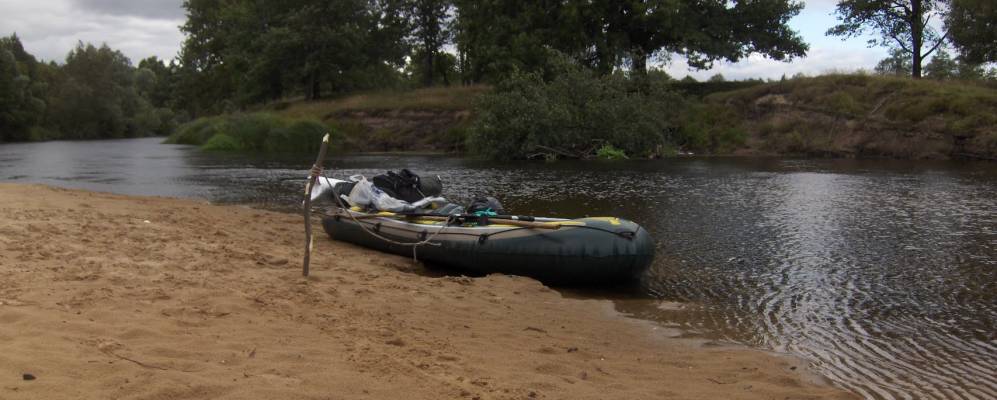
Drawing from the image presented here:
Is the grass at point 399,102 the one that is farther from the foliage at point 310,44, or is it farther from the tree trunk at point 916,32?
the tree trunk at point 916,32

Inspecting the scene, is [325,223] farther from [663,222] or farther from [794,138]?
[794,138]

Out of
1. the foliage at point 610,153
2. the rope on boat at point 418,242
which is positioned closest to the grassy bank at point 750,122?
the foliage at point 610,153

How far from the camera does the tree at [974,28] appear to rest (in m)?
30.2

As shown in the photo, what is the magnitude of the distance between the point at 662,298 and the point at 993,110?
83.6 ft

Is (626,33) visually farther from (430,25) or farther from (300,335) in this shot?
(300,335)

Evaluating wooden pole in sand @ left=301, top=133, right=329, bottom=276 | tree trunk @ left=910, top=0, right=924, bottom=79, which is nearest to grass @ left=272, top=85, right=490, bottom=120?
tree trunk @ left=910, top=0, right=924, bottom=79

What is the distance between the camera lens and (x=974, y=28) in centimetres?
3106

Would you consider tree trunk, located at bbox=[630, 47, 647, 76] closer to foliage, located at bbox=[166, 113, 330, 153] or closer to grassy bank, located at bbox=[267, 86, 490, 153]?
grassy bank, located at bbox=[267, 86, 490, 153]

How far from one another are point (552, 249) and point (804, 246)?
4305mm

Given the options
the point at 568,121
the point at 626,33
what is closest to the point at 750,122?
the point at 626,33

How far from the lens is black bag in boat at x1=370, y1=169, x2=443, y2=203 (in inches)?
414

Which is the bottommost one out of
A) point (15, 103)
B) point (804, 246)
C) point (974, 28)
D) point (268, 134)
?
point (804, 246)

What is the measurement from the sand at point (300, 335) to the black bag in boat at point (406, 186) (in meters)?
2.56

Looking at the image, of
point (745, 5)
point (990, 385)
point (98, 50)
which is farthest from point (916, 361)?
point (98, 50)
